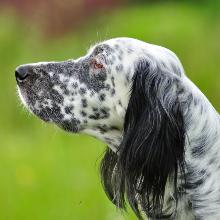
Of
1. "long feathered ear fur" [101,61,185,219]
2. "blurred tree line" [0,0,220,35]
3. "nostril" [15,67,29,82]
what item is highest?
"nostril" [15,67,29,82]

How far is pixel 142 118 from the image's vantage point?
18.1 ft

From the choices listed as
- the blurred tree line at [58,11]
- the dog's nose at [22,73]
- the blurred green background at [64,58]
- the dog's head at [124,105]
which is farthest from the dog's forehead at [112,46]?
the blurred tree line at [58,11]

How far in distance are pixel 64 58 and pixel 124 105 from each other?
798 cm

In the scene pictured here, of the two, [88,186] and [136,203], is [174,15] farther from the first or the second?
[136,203]

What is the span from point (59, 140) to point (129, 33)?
558 centimetres

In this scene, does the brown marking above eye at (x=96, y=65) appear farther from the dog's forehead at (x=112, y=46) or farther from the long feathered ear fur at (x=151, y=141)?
the long feathered ear fur at (x=151, y=141)

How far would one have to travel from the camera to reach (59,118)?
5.79 metres

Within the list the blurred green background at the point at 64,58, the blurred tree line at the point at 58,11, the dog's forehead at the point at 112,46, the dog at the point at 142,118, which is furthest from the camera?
the blurred tree line at the point at 58,11

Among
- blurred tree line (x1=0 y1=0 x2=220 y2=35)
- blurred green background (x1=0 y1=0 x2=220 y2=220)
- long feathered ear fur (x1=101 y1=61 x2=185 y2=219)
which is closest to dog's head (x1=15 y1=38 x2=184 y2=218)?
long feathered ear fur (x1=101 y1=61 x2=185 y2=219)

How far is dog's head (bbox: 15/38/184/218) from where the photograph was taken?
545 centimetres

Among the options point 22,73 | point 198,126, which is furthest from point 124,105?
point 22,73

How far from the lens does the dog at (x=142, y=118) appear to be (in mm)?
5391

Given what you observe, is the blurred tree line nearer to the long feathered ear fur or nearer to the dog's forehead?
the dog's forehead

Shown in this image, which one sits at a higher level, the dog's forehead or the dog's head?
the dog's forehead
